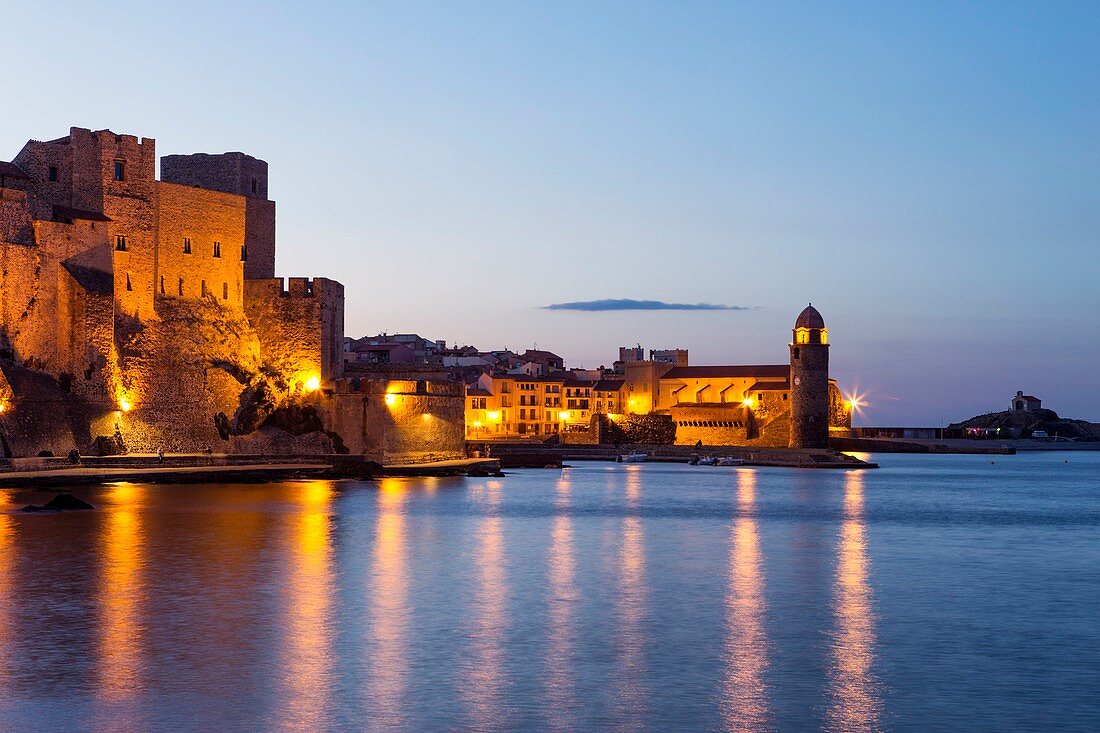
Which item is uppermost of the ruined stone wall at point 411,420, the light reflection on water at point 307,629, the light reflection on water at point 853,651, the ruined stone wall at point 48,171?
the ruined stone wall at point 48,171

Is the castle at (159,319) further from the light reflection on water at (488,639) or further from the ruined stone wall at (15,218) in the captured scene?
the light reflection on water at (488,639)

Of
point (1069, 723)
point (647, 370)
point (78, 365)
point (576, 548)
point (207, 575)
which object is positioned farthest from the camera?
point (647, 370)

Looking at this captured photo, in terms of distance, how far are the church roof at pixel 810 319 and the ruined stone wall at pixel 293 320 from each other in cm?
2620

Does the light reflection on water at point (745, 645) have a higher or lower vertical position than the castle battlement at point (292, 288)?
lower

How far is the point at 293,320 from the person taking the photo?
3709 centimetres

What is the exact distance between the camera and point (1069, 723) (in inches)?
365

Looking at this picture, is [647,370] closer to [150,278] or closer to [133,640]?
[150,278]

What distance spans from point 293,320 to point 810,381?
86.4 feet

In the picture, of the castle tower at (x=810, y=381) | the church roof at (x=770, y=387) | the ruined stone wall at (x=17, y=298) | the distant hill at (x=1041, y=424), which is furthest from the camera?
the distant hill at (x=1041, y=424)

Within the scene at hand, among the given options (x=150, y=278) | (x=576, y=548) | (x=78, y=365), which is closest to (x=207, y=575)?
(x=576, y=548)

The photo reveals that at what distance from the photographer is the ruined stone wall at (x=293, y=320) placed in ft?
121

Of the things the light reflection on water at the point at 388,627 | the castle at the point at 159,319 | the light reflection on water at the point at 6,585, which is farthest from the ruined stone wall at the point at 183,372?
the light reflection on water at the point at 388,627

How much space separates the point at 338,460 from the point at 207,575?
67.5 feet

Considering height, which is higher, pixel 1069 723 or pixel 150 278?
pixel 150 278
